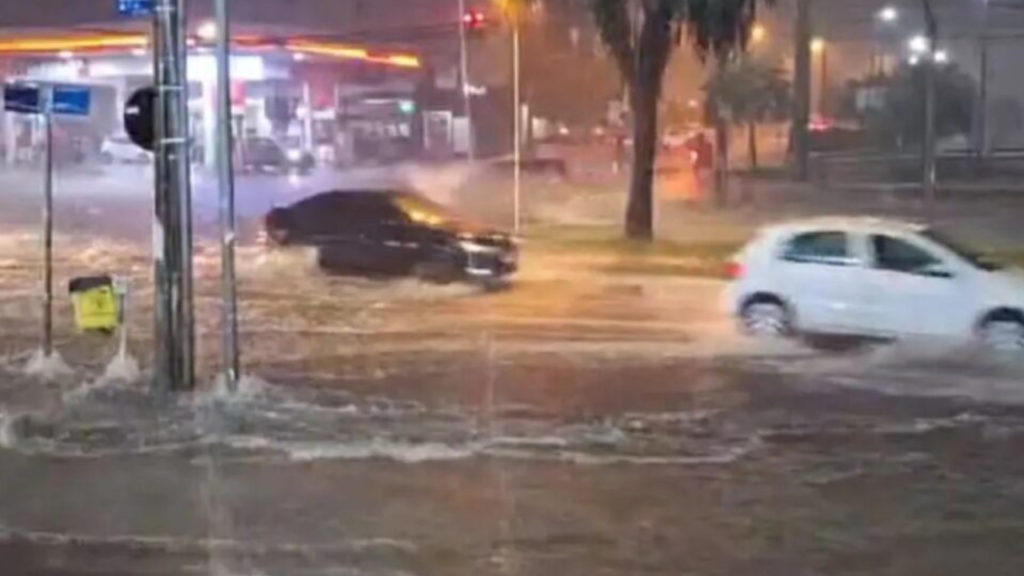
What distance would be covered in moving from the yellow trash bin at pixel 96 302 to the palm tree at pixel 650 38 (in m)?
22.9

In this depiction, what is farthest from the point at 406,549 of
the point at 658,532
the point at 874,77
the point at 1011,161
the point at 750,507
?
the point at 874,77

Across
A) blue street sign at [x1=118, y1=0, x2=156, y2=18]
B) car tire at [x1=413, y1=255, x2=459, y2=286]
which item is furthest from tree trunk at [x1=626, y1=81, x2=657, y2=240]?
blue street sign at [x1=118, y1=0, x2=156, y2=18]

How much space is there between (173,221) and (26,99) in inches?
131

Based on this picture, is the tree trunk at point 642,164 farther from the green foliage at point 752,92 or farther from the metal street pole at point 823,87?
the metal street pole at point 823,87

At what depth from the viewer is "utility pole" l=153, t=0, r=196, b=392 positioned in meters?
18.5

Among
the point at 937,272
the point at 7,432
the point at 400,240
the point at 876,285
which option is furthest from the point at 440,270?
the point at 7,432

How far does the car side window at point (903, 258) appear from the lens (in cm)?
2291

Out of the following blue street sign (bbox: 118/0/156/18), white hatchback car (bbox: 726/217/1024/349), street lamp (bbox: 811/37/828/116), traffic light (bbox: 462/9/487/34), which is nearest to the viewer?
blue street sign (bbox: 118/0/156/18)

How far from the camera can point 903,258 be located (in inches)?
907

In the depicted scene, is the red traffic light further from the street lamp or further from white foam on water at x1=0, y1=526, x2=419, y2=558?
white foam on water at x1=0, y1=526, x2=419, y2=558

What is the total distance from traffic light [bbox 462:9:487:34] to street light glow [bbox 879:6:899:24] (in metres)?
13.7

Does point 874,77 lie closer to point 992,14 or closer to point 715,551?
point 992,14

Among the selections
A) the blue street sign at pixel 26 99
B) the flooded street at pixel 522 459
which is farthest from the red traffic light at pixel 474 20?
the blue street sign at pixel 26 99

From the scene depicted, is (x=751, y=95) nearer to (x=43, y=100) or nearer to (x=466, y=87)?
(x=466, y=87)
